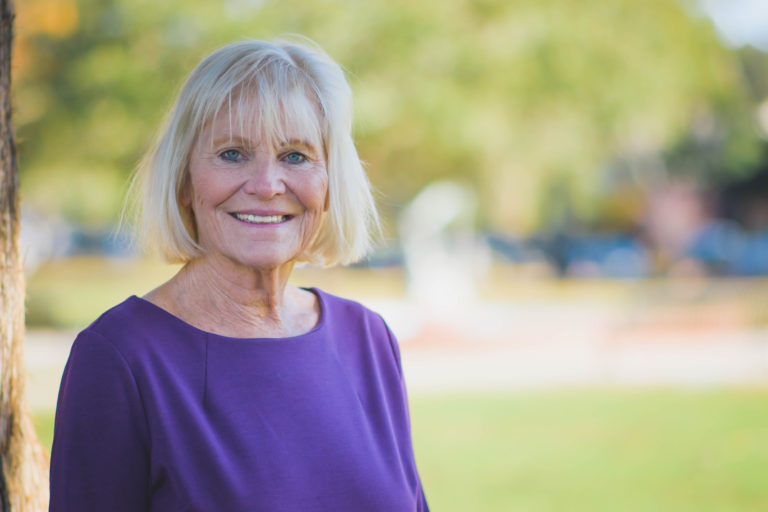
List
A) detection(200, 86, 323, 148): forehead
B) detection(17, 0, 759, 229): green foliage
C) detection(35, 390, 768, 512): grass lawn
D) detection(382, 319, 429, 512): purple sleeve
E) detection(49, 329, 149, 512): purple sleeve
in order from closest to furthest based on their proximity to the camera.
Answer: detection(49, 329, 149, 512): purple sleeve, detection(200, 86, 323, 148): forehead, detection(382, 319, 429, 512): purple sleeve, detection(35, 390, 768, 512): grass lawn, detection(17, 0, 759, 229): green foliage

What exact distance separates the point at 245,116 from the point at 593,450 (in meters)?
5.53

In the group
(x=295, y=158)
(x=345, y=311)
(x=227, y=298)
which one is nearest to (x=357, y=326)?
(x=345, y=311)

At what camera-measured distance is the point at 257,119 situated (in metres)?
1.84

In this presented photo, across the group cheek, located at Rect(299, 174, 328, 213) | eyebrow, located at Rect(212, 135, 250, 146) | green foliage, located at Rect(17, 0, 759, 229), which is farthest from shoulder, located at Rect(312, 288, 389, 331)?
green foliage, located at Rect(17, 0, 759, 229)

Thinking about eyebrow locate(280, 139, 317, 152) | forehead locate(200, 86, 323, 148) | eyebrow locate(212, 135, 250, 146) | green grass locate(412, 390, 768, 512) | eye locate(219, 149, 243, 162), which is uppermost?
forehead locate(200, 86, 323, 148)

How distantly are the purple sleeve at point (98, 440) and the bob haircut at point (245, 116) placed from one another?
0.41 m

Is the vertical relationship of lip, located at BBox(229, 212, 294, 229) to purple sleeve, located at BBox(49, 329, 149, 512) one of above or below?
above

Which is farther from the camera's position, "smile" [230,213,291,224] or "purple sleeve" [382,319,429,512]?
"purple sleeve" [382,319,429,512]

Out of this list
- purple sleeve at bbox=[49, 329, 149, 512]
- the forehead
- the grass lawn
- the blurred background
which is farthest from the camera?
the blurred background

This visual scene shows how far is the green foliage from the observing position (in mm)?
10367

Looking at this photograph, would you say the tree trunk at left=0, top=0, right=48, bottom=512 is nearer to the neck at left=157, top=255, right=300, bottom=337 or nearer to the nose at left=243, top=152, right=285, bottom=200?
the neck at left=157, top=255, right=300, bottom=337

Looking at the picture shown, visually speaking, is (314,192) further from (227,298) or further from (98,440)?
(98,440)

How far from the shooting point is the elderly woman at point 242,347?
1621 mm

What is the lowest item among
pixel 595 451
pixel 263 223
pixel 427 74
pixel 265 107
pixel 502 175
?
pixel 595 451
